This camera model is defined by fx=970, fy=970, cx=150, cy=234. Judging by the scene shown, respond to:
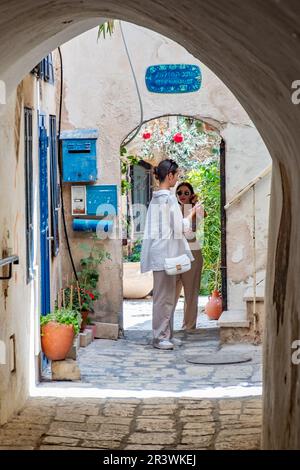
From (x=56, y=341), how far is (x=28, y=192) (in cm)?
150

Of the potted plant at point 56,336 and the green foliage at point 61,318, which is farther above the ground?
the green foliage at point 61,318

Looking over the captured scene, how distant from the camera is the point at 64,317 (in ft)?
29.0

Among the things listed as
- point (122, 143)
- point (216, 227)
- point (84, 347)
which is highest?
point (122, 143)

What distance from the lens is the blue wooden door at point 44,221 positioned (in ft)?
29.2

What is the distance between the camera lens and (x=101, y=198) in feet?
37.2

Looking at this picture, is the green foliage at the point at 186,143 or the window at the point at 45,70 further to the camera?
the green foliage at the point at 186,143

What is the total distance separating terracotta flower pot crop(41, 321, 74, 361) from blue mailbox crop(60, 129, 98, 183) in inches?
110

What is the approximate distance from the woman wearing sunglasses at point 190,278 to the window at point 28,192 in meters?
3.85

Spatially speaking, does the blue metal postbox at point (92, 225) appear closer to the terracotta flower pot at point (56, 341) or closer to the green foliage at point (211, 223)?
the green foliage at point (211, 223)

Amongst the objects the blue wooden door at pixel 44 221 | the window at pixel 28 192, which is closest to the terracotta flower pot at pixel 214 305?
the blue wooden door at pixel 44 221

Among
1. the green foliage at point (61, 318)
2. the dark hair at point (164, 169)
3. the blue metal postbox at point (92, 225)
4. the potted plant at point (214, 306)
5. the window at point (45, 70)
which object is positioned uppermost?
the window at point (45, 70)

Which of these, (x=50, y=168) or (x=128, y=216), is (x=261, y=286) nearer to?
(x=50, y=168)

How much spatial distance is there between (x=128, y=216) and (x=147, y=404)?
11.4 metres
